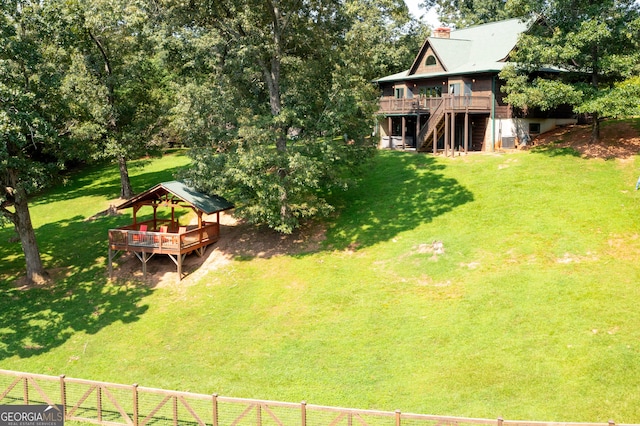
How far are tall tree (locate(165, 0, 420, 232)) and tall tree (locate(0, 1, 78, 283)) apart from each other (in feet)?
21.1

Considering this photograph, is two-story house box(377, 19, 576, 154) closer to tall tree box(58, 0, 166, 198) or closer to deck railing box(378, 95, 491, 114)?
deck railing box(378, 95, 491, 114)

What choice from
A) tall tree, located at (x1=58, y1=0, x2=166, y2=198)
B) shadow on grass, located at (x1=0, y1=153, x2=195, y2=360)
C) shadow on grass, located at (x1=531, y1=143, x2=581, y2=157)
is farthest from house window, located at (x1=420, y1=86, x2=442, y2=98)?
shadow on grass, located at (x1=0, y1=153, x2=195, y2=360)

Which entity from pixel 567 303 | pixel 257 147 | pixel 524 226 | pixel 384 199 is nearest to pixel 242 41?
pixel 257 147

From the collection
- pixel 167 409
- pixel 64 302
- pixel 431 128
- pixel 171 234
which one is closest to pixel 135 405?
pixel 167 409

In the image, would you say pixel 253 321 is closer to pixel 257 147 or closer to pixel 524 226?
pixel 257 147

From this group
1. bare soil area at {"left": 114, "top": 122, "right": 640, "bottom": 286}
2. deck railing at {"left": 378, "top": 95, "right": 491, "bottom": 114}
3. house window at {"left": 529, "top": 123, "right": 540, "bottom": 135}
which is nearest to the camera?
bare soil area at {"left": 114, "top": 122, "right": 640, "bottom": 286}

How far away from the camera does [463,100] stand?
3766 cm

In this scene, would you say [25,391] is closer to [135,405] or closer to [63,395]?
[63,395]

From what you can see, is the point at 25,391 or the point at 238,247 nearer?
the point at 25,391

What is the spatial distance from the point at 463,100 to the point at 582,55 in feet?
25.8

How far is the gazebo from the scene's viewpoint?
26969mm

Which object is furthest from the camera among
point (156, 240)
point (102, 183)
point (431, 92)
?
point (102, 183)

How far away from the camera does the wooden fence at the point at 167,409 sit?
14617mm

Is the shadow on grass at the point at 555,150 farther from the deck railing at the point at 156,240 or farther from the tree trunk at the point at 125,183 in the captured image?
the tree trunk at the point at 125,183
